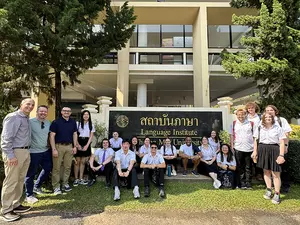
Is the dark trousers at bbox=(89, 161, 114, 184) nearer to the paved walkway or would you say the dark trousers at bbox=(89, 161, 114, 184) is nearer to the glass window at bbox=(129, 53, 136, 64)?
the paved walkway

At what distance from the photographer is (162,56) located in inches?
496

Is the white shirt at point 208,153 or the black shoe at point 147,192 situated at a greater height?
the white shirt at point 208,153

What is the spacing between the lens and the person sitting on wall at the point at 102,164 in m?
4.82

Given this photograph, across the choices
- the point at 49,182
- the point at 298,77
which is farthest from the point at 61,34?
the point at 298,77

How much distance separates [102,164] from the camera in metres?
4.91

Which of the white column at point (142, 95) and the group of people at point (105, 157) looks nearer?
the group of people at point (105, 157)

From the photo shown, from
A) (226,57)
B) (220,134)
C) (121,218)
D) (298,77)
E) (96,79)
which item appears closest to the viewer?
(121,218)

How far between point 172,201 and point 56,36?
437cm

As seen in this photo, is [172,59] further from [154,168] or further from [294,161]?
[154,168]

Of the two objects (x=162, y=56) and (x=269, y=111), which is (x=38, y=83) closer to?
(x=269, y=111)

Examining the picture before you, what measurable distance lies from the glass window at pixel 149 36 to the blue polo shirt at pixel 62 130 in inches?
366

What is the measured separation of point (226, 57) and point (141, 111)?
323 centimetres

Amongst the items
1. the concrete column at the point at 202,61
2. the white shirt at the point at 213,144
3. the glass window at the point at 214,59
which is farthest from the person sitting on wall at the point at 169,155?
the glass window at the point at 214,59

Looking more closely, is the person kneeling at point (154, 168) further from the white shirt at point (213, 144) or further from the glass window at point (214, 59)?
the glass window at point (214, 59)
